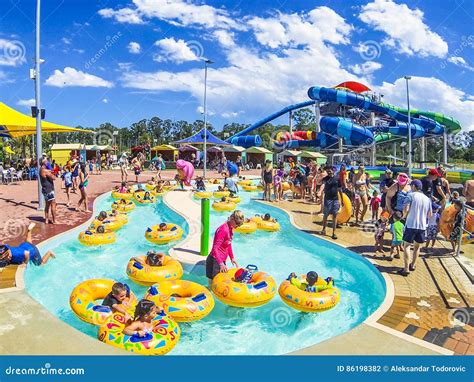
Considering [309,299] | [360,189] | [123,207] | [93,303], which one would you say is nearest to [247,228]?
[360,189]

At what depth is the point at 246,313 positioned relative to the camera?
205 inches

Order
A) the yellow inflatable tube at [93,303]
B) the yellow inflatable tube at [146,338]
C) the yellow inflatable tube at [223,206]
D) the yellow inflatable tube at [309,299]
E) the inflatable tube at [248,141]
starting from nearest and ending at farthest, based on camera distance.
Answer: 1. the yellow inflatable tube at [146,338]
2. the yellow inflatable tube at [93,303]
3. the yellow inflatable tube at [309,299]
4. the yellow inflatable tube at [223,206]
5. the inflatable tube at [248,141]

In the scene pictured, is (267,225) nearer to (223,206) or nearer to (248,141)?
(223,206)

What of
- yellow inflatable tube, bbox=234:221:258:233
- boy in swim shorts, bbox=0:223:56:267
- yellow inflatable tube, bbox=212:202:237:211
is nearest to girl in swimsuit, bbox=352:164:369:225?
yellow inflatable tube, bbox=234:221:258:233

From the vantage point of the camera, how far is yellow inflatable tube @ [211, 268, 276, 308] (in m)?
4.96

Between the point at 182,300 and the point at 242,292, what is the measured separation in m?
0.82

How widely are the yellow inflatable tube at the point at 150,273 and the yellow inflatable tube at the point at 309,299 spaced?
1800mm

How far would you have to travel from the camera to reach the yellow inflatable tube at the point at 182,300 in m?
4.53

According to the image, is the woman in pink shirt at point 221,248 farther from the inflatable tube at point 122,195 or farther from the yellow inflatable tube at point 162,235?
the inflatable tube at point 122,195

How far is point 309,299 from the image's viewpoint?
4887 millimetres

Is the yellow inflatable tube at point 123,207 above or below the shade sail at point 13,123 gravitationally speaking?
below

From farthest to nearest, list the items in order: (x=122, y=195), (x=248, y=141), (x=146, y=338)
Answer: (x=248, y=141), (x=122, y=195), (x=146, y=338)

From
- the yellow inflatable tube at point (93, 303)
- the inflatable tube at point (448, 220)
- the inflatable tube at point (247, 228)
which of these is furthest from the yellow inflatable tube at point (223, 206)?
the yellow inflatable tube at point (93, 303)
